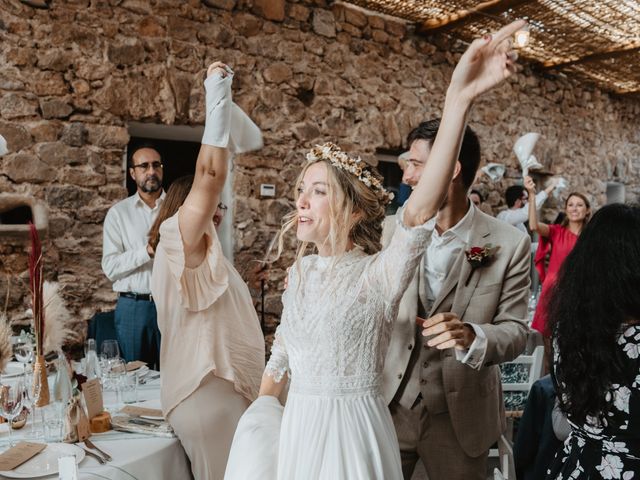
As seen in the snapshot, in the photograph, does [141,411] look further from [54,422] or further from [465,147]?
[465,147]

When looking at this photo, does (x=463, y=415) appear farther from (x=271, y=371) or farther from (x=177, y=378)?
(x=177, y=378)

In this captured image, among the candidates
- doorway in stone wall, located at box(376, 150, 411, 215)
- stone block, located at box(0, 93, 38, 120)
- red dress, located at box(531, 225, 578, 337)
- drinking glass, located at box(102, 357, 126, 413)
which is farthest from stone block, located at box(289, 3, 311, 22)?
drinking glass, located at box(102, 357, 126, 413)

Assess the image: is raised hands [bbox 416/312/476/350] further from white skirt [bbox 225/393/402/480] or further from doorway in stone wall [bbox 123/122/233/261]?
doorway in stone wall [bbox 123/122/233/261]

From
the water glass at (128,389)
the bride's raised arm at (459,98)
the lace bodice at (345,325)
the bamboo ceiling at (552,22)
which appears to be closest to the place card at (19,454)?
the water glass at (128,389)

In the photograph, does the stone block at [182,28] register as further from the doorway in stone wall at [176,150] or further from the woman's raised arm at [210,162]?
the woman's raised arm at [210,162]

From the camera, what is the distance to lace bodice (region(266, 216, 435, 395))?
139 cm

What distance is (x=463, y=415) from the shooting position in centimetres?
177

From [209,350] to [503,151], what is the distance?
19.5 ft

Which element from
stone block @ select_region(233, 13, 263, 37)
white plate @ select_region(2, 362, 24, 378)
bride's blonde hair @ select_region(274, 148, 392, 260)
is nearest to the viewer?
bride's blonde hair @ select_region(274, 148, 392, 260)

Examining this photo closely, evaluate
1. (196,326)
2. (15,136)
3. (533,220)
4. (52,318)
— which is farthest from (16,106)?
(533,220)

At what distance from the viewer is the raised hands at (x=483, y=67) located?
113cm

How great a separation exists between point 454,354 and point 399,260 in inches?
24.6

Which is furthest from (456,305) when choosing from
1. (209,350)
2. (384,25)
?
(384,25)

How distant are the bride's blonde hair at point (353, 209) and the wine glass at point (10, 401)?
37.1 inches
